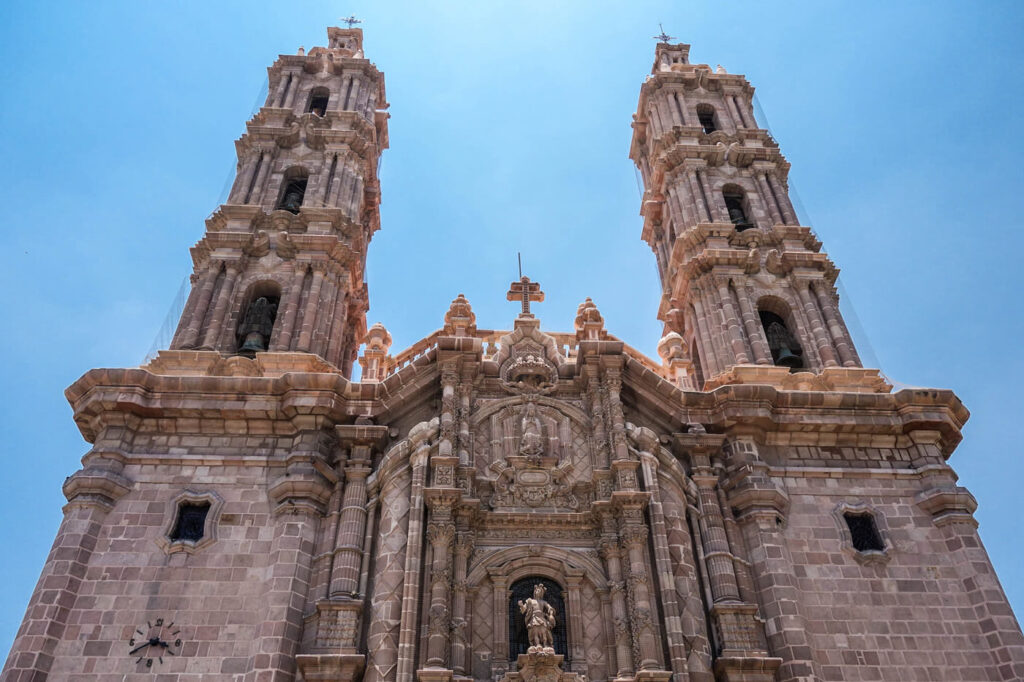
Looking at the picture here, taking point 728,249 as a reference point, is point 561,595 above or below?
below

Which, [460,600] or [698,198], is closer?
[460,600]

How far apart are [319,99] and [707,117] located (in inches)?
628

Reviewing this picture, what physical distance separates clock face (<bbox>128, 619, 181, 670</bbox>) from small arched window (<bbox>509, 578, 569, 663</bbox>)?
6533mm

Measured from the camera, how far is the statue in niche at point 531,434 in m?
20.2

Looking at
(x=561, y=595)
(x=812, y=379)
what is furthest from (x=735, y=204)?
(x=561, y=595)

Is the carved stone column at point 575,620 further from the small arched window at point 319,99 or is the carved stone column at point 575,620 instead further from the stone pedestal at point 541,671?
the small arched window at point 319,99

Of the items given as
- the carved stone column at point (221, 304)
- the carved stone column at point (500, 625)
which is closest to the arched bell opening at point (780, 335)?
the carved stone column at point (500, 625)

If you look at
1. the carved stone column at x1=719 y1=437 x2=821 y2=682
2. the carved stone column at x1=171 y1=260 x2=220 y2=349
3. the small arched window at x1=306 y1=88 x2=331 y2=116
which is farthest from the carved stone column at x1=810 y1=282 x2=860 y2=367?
the small arched window at x1=306 y1=88 x2=331 y2=116

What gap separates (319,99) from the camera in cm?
3588

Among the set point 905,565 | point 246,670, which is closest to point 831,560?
point 905,565

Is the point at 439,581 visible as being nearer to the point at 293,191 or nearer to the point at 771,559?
the point at 771,559

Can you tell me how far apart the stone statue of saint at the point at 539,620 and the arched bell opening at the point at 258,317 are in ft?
36.7

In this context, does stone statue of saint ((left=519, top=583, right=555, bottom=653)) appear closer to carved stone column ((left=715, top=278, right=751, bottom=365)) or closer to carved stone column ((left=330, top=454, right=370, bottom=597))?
carved stone column ((left=330, top=454, right=370, bottom=597))

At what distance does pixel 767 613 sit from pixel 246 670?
10.5 m
